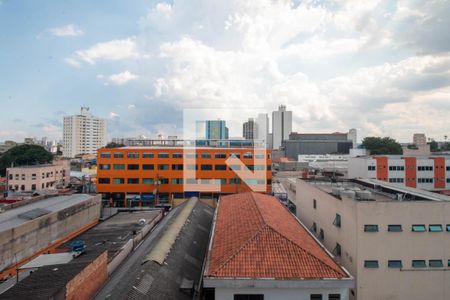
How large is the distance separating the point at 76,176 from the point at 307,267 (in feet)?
186

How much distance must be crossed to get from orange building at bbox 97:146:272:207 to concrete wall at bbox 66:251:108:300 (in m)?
22.9

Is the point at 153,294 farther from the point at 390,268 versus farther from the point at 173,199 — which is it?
the point at 173,199

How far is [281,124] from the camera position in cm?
12562

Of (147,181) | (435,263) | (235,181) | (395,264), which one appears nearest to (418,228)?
(435,263)

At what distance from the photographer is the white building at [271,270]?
10000mm

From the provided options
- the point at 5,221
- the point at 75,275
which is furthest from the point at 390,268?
the point at 5,221

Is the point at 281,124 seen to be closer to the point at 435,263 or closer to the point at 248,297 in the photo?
→ the point at 435,263

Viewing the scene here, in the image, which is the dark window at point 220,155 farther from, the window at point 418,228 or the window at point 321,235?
the window at point 418,228

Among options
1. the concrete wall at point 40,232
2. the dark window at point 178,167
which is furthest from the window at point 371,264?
the dark window at point 178,167

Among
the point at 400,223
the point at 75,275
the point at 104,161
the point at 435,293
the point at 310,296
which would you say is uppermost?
the point at 104,161

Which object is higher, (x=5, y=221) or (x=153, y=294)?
(x=5, y=221)

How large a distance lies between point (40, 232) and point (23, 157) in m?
55.0

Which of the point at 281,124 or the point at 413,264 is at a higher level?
the point at 281,124

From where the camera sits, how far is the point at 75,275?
1034cm
